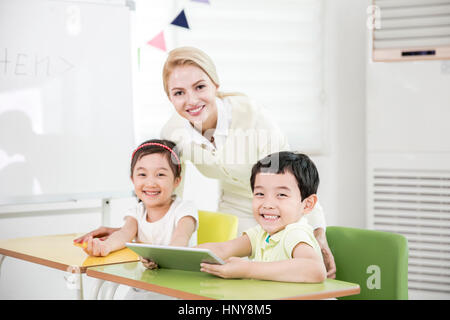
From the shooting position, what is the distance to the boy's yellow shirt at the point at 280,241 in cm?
141

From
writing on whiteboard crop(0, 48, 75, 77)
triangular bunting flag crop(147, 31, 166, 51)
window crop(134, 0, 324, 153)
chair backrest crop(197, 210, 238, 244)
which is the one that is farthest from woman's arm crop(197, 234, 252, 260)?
triangular bunting flag crop(147, 31, 166, 51)

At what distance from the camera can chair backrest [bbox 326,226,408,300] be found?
158 centimetres

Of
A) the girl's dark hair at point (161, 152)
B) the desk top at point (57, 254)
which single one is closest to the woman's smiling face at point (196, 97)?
the girl's dark hair at point (161, 152)

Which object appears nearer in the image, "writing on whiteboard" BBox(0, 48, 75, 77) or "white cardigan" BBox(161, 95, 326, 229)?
"white cardigan" BBox(161, 95, 326, 229)

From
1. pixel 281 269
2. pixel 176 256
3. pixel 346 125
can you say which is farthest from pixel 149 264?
pixel 346 125

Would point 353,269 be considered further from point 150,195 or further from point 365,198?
point 365,198

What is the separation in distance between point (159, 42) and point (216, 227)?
3.83 ft

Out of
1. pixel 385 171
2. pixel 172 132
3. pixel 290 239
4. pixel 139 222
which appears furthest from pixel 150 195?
pixel 385 171

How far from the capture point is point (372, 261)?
1.63m

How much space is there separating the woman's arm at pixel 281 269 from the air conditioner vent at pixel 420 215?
1660 mm

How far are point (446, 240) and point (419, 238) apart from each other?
12 centimetres

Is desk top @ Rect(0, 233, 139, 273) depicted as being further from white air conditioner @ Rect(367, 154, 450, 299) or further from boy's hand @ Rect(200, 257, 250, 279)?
white air conditioner @ Rect(367, 154, 450, 299)

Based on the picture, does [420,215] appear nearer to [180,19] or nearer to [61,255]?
[180,19]

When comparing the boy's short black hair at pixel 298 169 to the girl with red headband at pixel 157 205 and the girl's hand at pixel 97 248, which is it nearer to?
the girl with red headband at pixel 157 205
